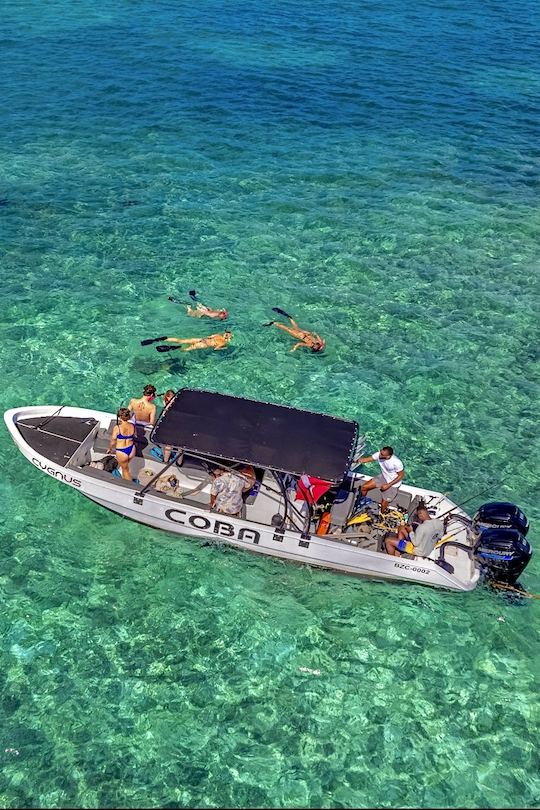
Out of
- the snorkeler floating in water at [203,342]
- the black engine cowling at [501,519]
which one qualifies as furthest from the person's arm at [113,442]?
the black engine cowling at [501,519]

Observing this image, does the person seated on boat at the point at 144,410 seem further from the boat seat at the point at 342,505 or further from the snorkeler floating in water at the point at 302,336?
the snorkeler floating in water at the point at 302,336

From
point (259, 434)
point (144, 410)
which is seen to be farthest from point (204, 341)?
point (259, 434)

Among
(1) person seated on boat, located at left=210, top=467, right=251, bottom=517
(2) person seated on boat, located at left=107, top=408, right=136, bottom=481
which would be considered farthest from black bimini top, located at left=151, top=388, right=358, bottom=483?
(2) person seated on boat, located at left=107, top=408, right=136, bottom=481

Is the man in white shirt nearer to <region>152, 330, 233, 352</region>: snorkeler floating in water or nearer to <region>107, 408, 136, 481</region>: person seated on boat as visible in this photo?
<region>107, 408, 136, 481</region>: person seated on boat

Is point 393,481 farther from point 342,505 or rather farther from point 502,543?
point 502,543

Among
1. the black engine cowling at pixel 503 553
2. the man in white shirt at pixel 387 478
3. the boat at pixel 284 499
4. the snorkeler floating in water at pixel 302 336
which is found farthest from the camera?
the snorkeler floating in water at pixel 302 336

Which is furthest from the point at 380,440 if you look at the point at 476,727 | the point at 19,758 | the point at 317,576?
the point at 19,758
